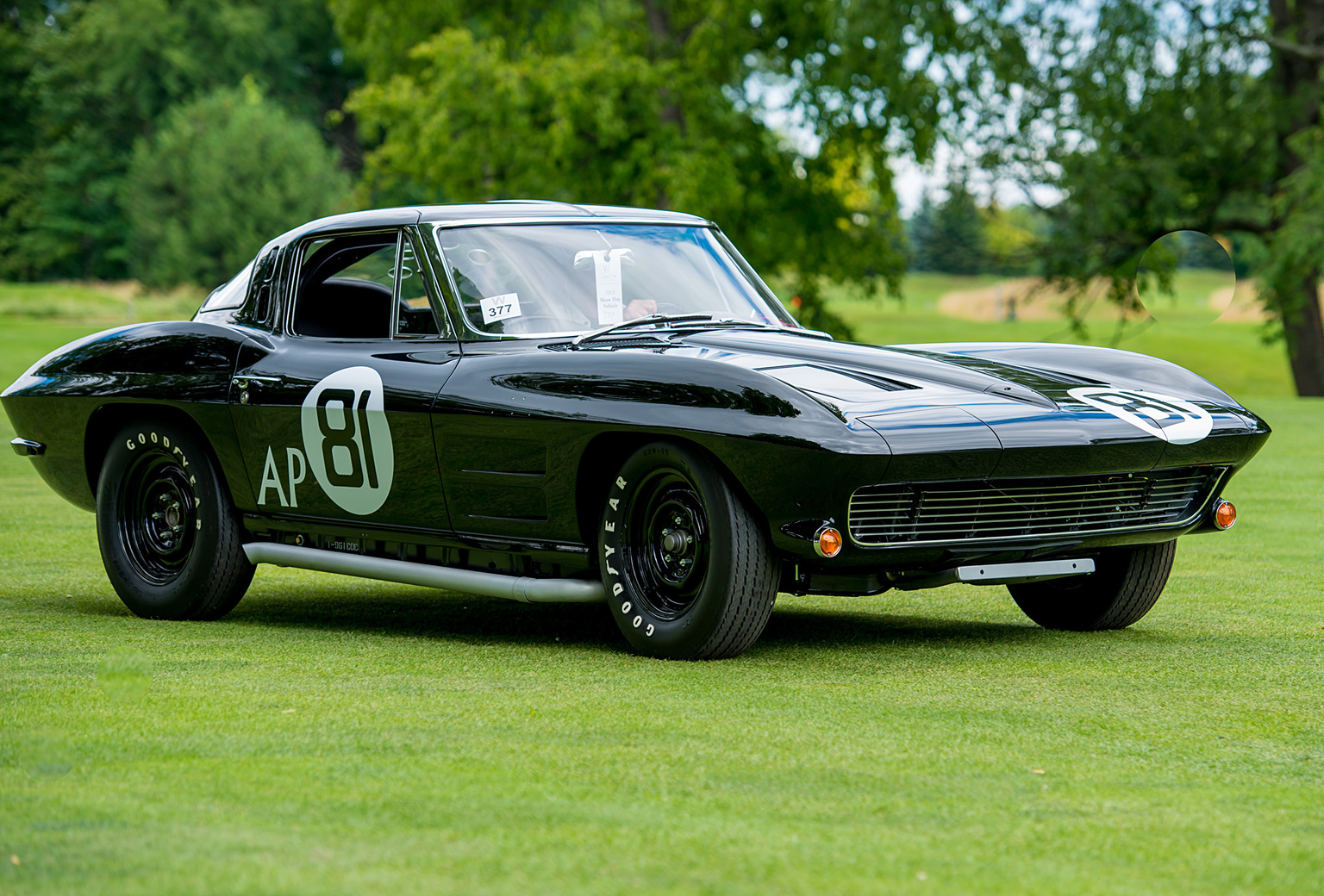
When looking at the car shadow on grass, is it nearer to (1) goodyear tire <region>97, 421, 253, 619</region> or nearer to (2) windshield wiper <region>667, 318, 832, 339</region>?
(1) goodyear tire <region>97, 421, 253, 619</region>

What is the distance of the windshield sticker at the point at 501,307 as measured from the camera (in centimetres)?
654

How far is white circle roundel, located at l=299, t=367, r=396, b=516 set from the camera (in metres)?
6.45

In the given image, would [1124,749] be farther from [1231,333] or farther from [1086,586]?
[1231,333]

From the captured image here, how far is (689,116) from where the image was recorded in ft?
107

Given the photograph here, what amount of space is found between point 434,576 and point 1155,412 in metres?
2.70

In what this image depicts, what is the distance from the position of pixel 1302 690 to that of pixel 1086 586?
1.52m

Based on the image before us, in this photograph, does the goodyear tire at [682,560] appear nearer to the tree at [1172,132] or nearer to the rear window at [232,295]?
the rear window at [232,295]

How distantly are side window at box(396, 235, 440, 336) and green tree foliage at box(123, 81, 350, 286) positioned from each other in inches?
2443

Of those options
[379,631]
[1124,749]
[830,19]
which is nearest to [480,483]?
[379,631]

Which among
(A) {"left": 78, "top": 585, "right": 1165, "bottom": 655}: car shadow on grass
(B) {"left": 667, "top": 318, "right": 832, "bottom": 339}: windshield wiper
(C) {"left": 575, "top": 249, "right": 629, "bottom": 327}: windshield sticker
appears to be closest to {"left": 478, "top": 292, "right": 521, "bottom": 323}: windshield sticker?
(C) {"left": 575, "top": 249, "right": 629, "bottom": 327}: windshield sticker

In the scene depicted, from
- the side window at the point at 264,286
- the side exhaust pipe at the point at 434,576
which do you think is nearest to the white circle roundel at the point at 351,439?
the side exhaust pipe at the point at 434,576

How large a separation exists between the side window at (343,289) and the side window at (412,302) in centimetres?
33

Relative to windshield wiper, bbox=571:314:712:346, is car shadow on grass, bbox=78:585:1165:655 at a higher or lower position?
lower

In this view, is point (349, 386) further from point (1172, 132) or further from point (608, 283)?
point (1172, 132)
